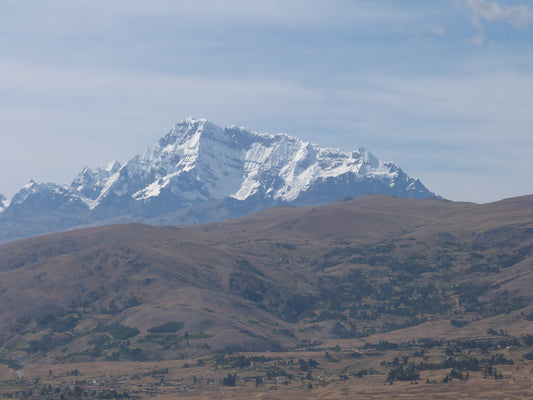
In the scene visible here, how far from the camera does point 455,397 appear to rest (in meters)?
199

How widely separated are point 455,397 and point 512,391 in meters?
13.3

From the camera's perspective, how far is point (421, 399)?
7849 inches

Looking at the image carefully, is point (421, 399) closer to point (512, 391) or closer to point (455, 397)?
point (455, 397)

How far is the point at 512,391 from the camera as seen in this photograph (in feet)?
652

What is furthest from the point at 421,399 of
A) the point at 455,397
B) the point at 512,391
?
the point at 512,391

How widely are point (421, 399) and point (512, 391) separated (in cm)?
2126

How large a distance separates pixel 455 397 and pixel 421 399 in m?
7.95
